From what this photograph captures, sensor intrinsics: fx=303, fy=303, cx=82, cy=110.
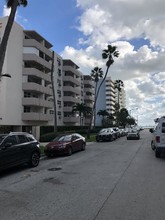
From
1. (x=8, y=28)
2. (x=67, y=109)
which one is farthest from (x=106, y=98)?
(x=8, y=28)

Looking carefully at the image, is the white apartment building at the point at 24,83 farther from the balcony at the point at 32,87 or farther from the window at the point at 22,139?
the window at the point at 22,139

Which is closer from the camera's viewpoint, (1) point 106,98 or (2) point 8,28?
(2) point 8,28

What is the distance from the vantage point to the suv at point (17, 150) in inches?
490

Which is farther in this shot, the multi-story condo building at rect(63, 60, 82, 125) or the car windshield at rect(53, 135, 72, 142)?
the multi-story condo building at rect(63, 60, 82, 125)

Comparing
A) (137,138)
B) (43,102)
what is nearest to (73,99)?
(43,102)

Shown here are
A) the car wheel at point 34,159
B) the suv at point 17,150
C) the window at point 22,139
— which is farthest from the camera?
the car wheel at point 34,159

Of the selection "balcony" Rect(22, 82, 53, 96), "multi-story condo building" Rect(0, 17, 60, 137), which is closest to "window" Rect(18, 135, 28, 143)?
"multi-story condo building" Rect(0, 17, 60, 137)

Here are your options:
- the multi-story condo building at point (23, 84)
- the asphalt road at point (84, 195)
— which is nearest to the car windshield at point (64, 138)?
the asphalt road at point (84, 195)

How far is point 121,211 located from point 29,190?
345cm

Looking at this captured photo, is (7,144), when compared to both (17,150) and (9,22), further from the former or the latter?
(9,22)

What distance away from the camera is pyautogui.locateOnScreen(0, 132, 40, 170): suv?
1245 centimetres

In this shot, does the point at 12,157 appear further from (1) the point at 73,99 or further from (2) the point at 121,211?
(1) the point at 73,99

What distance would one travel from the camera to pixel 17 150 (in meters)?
13.3

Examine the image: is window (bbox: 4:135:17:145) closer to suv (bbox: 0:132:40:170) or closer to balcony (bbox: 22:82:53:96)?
suv (bbox: 0:132:40:170)
